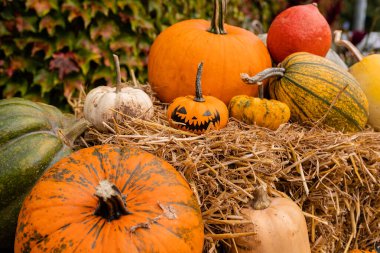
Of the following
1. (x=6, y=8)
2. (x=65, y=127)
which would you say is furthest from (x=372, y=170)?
(x=6, y=8)

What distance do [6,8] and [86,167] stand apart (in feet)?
7.52

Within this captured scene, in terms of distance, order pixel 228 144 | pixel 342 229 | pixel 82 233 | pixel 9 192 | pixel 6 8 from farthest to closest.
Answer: pixel 6 8
pixel 342 229
pixel 228 144
pixel 9 192
pixel 82 233

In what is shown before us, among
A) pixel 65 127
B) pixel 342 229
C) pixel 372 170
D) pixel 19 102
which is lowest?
pixel 342 229

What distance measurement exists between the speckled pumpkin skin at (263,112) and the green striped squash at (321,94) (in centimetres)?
16

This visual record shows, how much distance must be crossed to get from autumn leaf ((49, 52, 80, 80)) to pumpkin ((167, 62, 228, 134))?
5.38 feet

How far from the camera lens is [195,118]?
2.05 meters

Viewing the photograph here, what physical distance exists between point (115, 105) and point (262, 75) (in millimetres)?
788

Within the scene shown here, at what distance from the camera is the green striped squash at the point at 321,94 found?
7.63 ft

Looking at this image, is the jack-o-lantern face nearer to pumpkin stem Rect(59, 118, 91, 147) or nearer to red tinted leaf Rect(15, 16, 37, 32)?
pumpkin stem Rect(59, 118, 91, 147)

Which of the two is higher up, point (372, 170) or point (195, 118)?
point (195, 118)

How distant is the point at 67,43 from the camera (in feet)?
11.4

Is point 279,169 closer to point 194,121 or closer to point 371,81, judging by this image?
point 194,121

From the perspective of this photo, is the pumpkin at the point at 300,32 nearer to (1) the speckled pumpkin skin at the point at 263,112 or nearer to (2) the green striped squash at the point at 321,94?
(2) the green striped squash at the point at 321,94

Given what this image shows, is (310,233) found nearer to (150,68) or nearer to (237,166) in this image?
(237,166)
